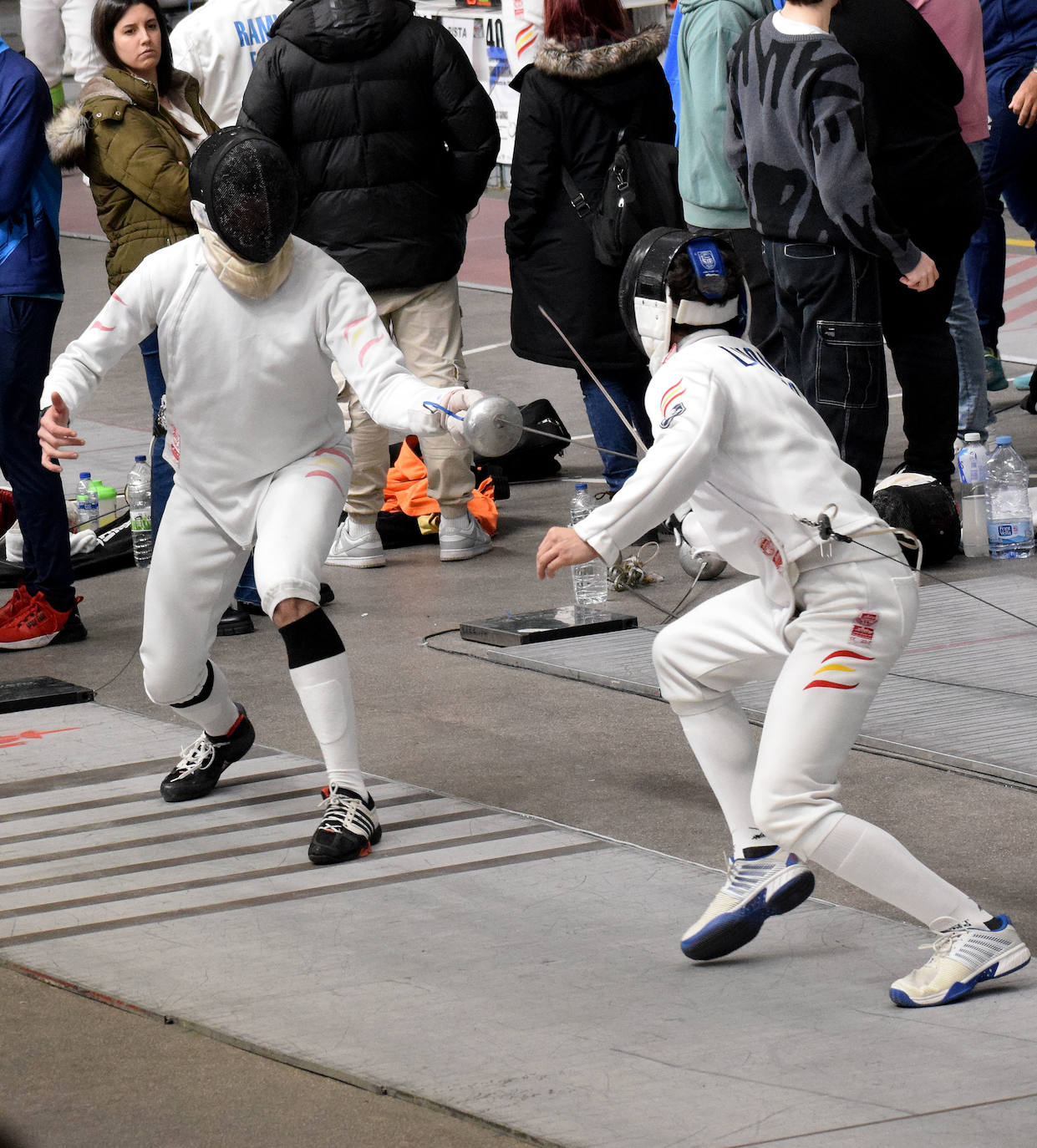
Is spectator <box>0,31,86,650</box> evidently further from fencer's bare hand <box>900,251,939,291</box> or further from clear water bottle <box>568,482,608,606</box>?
fencer's bare hand <box>900,251,939,291</box>

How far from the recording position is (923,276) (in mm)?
6637

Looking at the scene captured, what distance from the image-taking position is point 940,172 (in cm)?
715

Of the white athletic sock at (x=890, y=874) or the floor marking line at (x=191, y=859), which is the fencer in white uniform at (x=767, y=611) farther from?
the floor marking line at (x=191, y=859)

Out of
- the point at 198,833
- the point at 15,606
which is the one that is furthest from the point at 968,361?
the point at 198,833

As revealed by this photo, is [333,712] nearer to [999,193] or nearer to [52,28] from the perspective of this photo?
[999,193]

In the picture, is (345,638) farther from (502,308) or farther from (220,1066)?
(502,308)

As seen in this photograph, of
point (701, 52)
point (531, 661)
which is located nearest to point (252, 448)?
point (531, 661)

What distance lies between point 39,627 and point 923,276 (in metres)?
3.45

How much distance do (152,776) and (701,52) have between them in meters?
3.77

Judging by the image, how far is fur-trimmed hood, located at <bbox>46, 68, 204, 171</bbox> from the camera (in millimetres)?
6887

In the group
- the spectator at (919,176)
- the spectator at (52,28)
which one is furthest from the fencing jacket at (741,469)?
the spectator at (52,28)

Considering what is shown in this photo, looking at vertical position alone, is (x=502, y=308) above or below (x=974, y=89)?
below

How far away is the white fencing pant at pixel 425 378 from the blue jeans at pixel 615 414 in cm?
55

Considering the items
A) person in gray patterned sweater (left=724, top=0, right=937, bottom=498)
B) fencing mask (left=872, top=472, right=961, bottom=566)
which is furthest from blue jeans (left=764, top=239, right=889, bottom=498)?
fencing mask (left=872, top=472, right=961, bottom=566)
